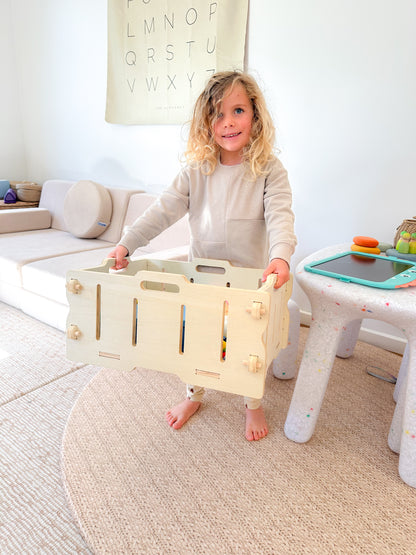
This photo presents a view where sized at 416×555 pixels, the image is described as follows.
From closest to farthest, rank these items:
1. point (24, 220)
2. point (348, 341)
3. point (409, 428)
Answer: point (409, 428) < point (348, 341) < point (24, 220)

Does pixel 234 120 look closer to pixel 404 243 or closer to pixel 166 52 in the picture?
pixel 404 243

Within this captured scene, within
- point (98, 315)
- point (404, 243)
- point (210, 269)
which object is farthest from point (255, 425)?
point (404, 243)

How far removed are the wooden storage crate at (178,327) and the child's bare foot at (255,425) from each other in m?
0.34

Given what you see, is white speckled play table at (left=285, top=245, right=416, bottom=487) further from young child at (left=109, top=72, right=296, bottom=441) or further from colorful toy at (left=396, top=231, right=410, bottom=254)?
colorful toy at (left=396, top=231, right=410, bottom=254)

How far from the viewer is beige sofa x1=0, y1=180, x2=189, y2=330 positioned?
5.35 ft

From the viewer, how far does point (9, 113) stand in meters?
2.86

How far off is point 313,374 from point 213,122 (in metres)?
0.71

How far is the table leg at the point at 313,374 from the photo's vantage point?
0.94m

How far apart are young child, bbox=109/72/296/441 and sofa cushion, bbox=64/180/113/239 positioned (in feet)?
3.49

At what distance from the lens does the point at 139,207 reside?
2.00 meters

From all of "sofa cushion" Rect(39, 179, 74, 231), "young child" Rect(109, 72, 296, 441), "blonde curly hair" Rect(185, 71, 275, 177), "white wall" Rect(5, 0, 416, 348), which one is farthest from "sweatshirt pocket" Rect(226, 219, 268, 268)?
"sofa cushion" Rect(39, 179, 74, 231)

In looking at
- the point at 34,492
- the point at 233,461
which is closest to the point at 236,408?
the point at 233,461

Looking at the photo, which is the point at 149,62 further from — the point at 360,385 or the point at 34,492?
the point at 34,492

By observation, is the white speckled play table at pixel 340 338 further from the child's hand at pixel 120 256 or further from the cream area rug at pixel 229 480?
the child's hand at pixel 120 256
